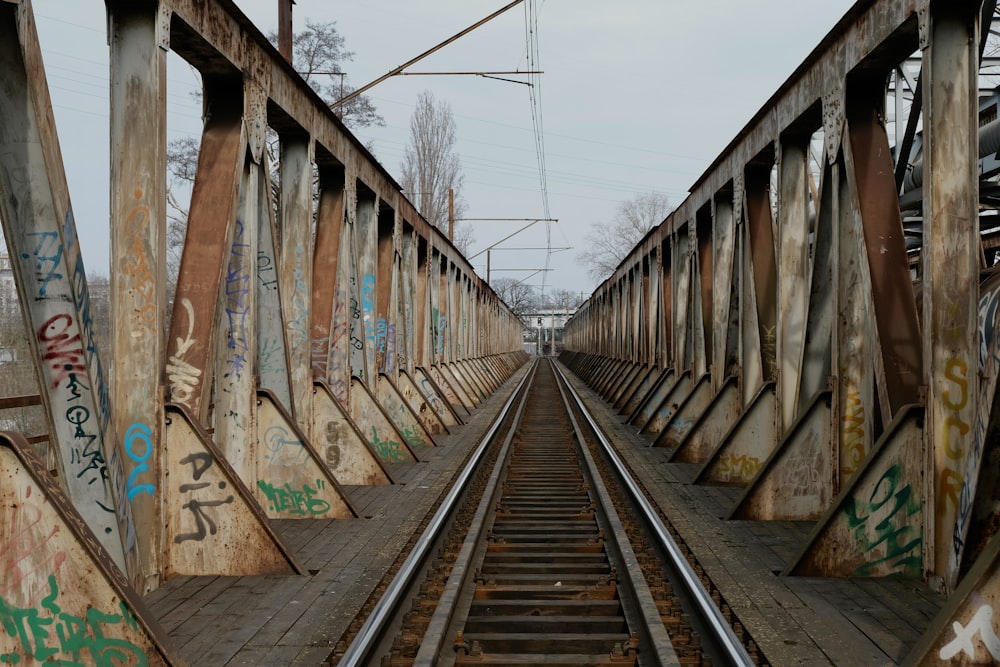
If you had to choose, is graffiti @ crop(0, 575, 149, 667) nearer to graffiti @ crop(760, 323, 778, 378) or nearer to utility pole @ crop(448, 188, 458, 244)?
graffiti @ crop(760, 323, 778, 378)

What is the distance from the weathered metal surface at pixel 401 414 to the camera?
1248 cm

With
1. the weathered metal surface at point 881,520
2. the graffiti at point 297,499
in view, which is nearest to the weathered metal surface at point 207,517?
the graffiti at point 297,499

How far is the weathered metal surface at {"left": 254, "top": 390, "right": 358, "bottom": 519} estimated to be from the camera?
7707 millimetres

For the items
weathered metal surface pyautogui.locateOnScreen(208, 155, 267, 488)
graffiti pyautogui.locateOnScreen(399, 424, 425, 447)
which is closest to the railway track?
weathered metal surface pyautogui.locateOnScreen(208, 155, 267, 488)

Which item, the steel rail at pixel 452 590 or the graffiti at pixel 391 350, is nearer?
the steel rail at pixel 452 590

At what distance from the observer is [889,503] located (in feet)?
19.8

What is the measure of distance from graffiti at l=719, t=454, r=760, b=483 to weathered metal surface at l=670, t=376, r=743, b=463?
3.05 ft

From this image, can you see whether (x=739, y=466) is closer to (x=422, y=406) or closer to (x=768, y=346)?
(x=768, y=346)

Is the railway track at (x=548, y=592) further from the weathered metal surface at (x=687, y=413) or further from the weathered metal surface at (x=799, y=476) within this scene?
the weathered metal surface at (x=687, y=413)

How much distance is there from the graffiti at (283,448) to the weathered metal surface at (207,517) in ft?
5.42

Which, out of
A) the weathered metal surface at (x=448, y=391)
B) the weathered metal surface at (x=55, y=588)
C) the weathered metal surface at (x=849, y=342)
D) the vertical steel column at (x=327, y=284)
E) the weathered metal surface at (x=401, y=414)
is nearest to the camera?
the weathered metal surface at (x=55, y=588)

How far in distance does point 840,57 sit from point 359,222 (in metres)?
6.86

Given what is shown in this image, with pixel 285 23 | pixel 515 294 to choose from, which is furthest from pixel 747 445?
pixel 515 294

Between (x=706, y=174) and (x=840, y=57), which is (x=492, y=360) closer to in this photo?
(x=706, y=174)
